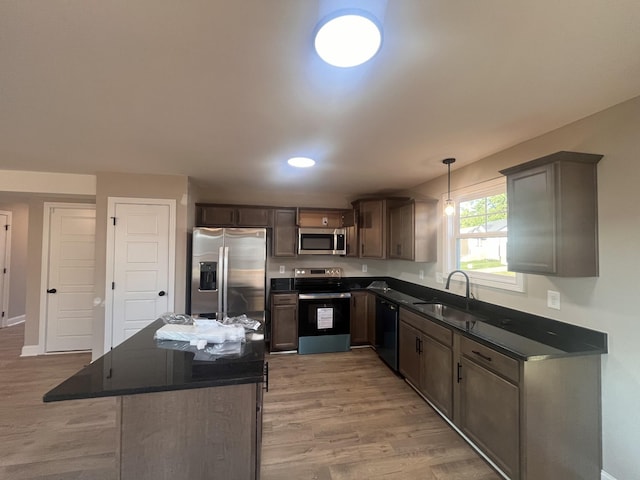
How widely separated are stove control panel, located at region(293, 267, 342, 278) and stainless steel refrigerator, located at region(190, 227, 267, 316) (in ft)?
2.83

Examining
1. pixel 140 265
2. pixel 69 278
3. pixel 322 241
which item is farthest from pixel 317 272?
pixel 69 278

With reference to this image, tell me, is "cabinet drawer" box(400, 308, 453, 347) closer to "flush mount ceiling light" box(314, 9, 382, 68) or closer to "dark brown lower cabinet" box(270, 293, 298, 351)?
"dark brown lower cabinet" box(270, 293, 298, 351)

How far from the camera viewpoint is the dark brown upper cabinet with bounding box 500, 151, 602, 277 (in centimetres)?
183

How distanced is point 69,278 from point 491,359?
517cm

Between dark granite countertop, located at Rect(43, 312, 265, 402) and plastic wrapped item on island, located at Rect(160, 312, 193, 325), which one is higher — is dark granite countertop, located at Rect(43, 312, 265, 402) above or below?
below

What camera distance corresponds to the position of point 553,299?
6.95 ft

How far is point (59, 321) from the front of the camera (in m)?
4.04

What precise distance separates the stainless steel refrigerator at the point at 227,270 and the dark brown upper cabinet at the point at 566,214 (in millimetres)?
2992

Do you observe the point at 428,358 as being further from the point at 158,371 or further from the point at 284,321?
the point at 158,371

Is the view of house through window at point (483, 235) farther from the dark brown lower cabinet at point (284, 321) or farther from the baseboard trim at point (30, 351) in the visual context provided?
the baseboard trim at point (30, 351)

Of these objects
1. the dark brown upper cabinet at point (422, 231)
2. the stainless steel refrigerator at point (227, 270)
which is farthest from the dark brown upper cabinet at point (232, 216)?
the dark brown upper cabinet at point (422, 231)

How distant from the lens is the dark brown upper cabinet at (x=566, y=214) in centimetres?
183

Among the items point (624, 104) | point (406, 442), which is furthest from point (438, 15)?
point (406, 442)

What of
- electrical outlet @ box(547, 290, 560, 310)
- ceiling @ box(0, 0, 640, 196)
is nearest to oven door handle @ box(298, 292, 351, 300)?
ceiling @ box(0, 0, 640, 196)
